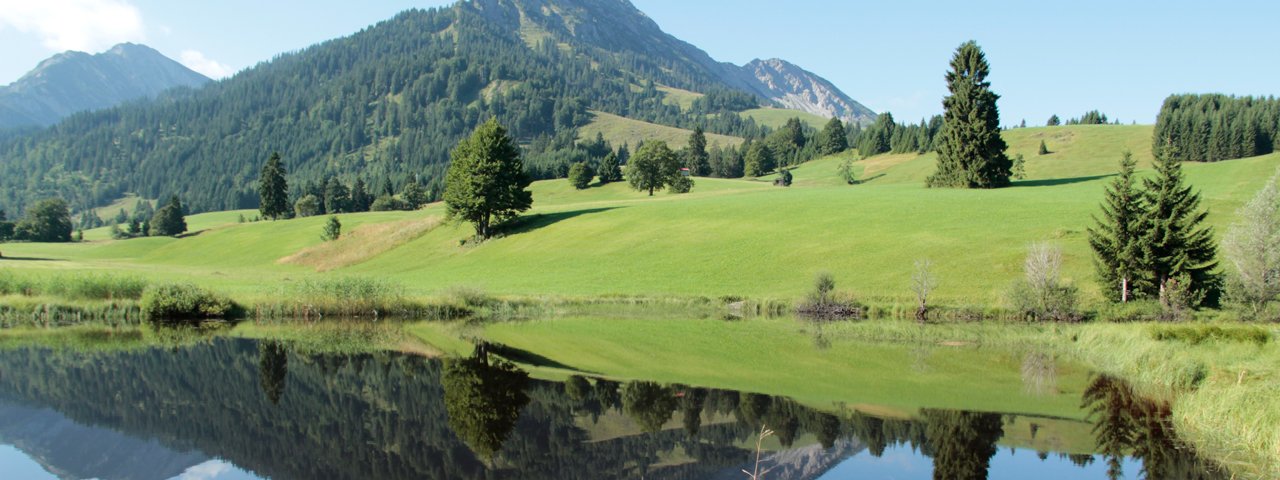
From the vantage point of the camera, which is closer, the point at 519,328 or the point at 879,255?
the point at 519,328

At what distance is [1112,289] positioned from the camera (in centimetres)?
3950

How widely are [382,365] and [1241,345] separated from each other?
2690 cm

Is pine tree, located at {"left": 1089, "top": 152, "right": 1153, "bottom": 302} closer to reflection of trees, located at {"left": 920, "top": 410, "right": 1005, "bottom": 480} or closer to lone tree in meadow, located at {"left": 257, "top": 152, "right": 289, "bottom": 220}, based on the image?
reflection of trees, located at {"left": 920, "top": 410, "right": 1005, "bottom": 480}

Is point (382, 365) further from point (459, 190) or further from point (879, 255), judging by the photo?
point (459, 190)

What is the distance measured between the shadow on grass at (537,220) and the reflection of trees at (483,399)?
49.2 meters

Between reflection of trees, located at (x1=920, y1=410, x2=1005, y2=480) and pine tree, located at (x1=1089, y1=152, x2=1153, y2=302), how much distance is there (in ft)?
83.7

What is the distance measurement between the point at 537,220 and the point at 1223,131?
96857 mm

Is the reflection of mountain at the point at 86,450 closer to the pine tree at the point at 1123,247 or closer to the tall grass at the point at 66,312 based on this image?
the tall grass at the point at 66,312

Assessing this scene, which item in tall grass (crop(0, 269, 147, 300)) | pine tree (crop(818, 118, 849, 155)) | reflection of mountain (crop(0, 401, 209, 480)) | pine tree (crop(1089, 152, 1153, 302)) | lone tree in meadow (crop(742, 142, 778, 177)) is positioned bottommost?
reflection of mountain (crop(0, 401, 209, 480))

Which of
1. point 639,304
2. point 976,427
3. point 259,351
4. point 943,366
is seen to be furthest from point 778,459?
point 639,304

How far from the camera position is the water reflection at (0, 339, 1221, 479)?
1490cm

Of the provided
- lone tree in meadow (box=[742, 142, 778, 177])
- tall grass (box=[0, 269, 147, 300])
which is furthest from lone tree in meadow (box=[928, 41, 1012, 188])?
lone tree in meadow (box=[742, 142, 778, 177])

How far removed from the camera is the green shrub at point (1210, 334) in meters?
24.5

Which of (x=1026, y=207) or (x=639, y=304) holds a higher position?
(x=1026, y=207)
